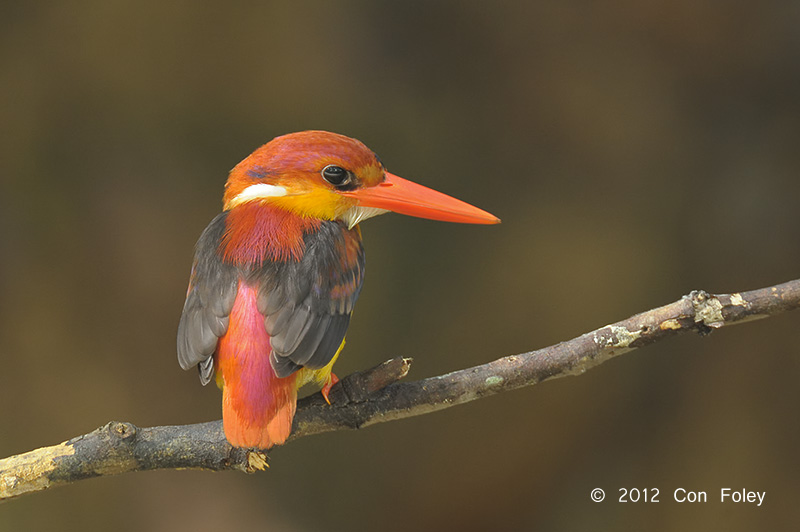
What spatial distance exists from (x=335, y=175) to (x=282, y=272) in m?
0.18

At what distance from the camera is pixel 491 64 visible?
85.0 inches

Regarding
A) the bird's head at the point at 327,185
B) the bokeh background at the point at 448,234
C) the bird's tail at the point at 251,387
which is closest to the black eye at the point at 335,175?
the bird's head at the point at 327,185

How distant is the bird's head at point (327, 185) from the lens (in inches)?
48.5

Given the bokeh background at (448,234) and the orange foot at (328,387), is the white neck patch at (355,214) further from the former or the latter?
the bokeh background at (448,234)

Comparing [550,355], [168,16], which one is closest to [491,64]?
[168,16]

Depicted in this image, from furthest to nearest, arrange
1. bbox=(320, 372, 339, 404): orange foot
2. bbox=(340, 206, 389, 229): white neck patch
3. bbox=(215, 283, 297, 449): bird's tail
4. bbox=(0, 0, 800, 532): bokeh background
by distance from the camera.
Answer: bbox=(0, 0, 800, 532): bokeh background < bbox=(340, 206, 389, 229): white neck patch < bbox=(320, 372, 339, 404): orange foot < bbox=(215, 283, 297, 449): bird's tail

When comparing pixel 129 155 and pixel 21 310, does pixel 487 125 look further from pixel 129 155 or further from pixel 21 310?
pixel 21 310

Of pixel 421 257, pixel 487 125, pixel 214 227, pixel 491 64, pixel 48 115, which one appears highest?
pixel 491 64

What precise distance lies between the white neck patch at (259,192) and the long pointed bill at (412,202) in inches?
4.1

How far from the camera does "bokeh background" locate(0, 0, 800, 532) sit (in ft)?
6.86

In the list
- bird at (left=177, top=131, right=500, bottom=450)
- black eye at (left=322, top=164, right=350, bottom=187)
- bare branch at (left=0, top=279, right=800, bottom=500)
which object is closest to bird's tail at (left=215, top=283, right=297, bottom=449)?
bird at (left=177, top=131, right=500, bottom=450)

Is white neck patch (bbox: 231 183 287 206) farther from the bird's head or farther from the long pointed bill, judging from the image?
the long pointed bill

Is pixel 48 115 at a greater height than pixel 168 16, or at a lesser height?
lesser

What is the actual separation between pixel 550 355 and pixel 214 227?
23.0 inches
